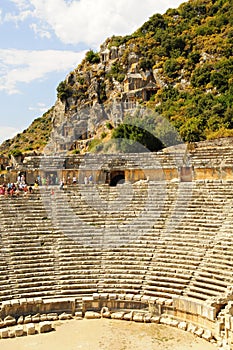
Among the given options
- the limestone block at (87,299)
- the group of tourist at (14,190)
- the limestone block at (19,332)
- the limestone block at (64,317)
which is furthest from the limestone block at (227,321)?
the group of tourist at (14,190)

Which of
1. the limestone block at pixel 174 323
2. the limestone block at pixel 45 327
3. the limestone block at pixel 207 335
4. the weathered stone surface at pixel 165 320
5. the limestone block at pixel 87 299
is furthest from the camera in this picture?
the limestone block at pixel 87 299

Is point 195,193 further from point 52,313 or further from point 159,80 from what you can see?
point 159,80

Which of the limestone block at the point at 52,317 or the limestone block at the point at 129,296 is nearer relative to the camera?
the limestone block at the point at 52,317

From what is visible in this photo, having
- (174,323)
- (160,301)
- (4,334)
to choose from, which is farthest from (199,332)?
(4,334)

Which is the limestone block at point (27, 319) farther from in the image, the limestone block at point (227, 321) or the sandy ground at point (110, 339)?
the limestone block at point (227, 321)

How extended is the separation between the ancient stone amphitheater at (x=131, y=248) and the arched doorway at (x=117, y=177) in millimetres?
194

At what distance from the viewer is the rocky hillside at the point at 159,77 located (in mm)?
41344

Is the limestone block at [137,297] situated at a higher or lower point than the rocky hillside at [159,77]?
lower

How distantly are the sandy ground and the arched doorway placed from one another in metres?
8.81

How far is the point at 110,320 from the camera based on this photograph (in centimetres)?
1257

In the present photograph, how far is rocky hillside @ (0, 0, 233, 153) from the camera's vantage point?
41.3 metres

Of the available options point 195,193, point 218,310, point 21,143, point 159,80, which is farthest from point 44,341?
point 21,143

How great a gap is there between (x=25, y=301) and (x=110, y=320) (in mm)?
2427

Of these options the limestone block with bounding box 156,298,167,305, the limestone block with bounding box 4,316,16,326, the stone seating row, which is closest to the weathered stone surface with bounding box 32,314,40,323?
the limestone block with bounding box 4,316,16,326
